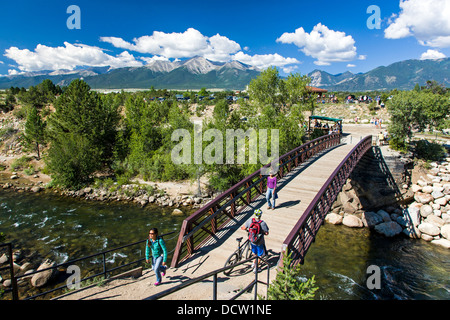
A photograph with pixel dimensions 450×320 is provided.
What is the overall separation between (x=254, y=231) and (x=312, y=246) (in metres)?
13.4

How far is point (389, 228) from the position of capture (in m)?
22.7

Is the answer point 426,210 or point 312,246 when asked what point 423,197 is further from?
point 312,246

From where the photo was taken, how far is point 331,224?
24.0 m

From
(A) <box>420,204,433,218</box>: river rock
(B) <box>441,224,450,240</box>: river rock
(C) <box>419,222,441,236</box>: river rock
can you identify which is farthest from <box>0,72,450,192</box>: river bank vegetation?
(B) <box>441,224,450,240</box>: river rock

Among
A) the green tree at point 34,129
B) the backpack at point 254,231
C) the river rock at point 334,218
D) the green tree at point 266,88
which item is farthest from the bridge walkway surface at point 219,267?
the green tree at point 34,129

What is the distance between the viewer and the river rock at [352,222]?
77.4ft

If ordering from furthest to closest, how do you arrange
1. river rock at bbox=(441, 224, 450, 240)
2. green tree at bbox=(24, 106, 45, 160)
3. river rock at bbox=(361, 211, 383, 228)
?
green tree at bbox=(24, 106, 45, 160), river rock at bbox=(361, 211, 383, 228), river rock at bbox=(441, 224, 450, 240)

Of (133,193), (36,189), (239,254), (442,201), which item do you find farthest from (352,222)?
(36,189)

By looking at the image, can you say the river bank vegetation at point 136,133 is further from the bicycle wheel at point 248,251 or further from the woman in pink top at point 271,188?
the bicycle wheel at point 248,251

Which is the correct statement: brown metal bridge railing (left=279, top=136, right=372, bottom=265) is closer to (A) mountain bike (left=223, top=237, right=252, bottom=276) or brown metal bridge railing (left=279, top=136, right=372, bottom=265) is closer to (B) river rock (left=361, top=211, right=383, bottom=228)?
(A) mountain bike (left=223, top=237, right=252, bottom=276)

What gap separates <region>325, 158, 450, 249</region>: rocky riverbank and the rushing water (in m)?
0.98

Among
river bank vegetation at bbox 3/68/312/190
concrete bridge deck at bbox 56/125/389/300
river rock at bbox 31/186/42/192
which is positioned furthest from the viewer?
river rock at bbox 31/186/42/192

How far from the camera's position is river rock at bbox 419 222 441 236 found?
2175 centimetres
